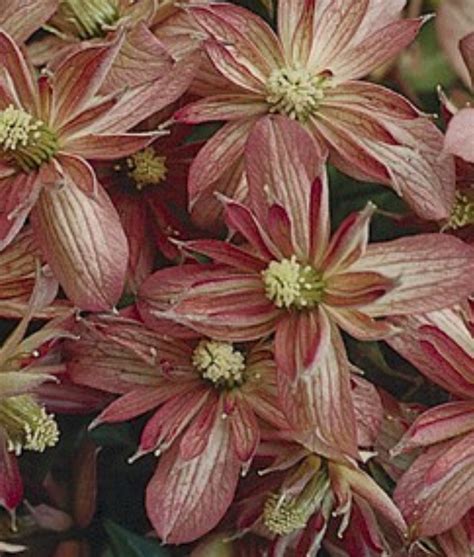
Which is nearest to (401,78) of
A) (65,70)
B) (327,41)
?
(327,41)

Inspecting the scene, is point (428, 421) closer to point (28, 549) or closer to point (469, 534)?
point (469, 534)

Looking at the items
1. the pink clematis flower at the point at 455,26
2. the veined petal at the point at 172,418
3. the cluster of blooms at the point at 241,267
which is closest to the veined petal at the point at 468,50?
the cluster of blooms at the point at 241,267

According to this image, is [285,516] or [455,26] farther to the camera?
[455,26]

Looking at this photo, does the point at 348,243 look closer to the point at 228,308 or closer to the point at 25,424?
the point at 228,308

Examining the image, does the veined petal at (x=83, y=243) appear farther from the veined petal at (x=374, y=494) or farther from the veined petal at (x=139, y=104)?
the veined petal at (x=374, y=494)

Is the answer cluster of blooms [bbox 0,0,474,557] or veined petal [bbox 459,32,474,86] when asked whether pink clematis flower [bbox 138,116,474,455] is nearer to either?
cluster of blooms [bbox 0,0,474,557]

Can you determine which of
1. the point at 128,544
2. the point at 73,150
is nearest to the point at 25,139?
the point at 73,150

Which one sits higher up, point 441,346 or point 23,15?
point 23,15
